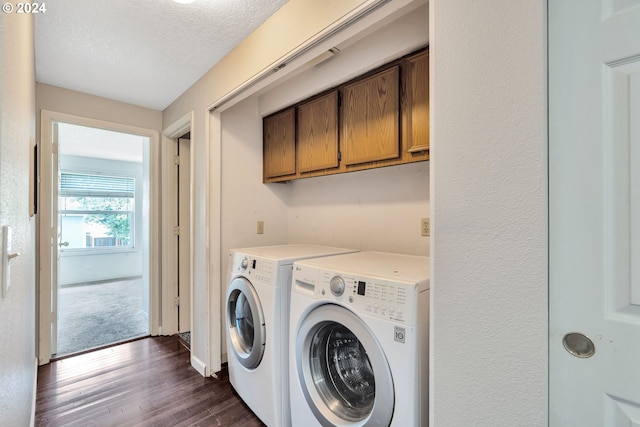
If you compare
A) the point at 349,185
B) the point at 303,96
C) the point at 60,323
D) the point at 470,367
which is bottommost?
the point at 60,323

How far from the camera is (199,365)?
2.31 m

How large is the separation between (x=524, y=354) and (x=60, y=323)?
4.50 metres

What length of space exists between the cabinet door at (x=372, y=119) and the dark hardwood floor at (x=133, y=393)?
1.77 metres

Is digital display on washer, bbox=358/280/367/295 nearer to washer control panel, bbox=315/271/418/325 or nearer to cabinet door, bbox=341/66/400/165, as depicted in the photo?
washer control panel, bbox=315/271/418/325

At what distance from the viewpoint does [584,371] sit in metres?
0.70

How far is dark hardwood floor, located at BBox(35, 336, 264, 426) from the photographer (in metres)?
1.77

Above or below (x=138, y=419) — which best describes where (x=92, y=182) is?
above

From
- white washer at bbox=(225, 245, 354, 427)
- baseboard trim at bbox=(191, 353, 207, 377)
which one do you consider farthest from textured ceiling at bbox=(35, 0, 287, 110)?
baseboard trim at bbox=(191, 353, 207, 377)

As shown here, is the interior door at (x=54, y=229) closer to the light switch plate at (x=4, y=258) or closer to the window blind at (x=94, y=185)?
the light switch plate at (x=4, y=258)

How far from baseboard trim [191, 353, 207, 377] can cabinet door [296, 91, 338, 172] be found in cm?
170

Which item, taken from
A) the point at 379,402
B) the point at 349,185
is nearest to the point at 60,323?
the point at 349,185

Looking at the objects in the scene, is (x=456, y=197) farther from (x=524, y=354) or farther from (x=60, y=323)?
(x=60, y=323)

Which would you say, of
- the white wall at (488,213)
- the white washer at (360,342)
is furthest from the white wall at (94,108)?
the white wall at (488,213)

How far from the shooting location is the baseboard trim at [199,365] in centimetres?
226
